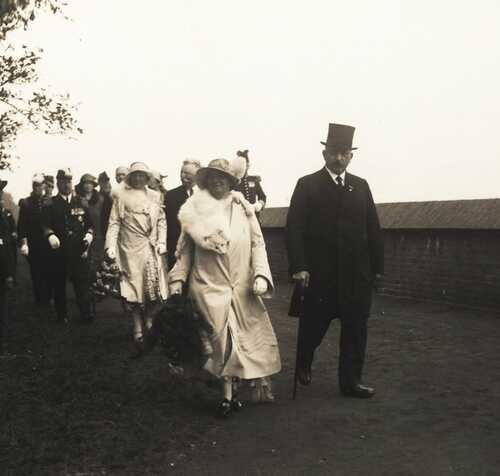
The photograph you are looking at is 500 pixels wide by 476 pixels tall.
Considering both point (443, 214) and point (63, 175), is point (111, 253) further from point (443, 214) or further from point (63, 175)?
point (443, 214)

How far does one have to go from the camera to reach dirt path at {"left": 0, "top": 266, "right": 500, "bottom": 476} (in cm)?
485

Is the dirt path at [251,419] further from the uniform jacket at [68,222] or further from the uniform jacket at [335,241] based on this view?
the uniform jacket at [68,222]

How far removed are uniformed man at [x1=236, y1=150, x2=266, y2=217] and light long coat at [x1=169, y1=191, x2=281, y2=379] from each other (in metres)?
4.34

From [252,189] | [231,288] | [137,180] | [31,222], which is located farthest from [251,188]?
[231,288]

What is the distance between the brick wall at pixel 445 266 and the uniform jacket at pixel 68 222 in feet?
18.5

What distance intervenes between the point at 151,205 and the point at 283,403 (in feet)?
11.3

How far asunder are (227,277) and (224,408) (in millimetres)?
1006

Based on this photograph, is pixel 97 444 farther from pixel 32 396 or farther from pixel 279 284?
pixel 279 284

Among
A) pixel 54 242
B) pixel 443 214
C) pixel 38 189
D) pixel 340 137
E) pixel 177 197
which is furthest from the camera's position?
pixel 443 214

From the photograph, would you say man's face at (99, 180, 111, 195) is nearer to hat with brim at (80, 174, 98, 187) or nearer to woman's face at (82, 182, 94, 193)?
hat with brim at (80, 174, 98, 187)

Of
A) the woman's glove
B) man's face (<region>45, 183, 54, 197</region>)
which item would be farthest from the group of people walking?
man's face (<region>45, 183, 54, 197</region>)

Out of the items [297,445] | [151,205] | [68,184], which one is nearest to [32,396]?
[297,445]

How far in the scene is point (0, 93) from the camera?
16.4 metres

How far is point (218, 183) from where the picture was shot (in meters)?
6.36
